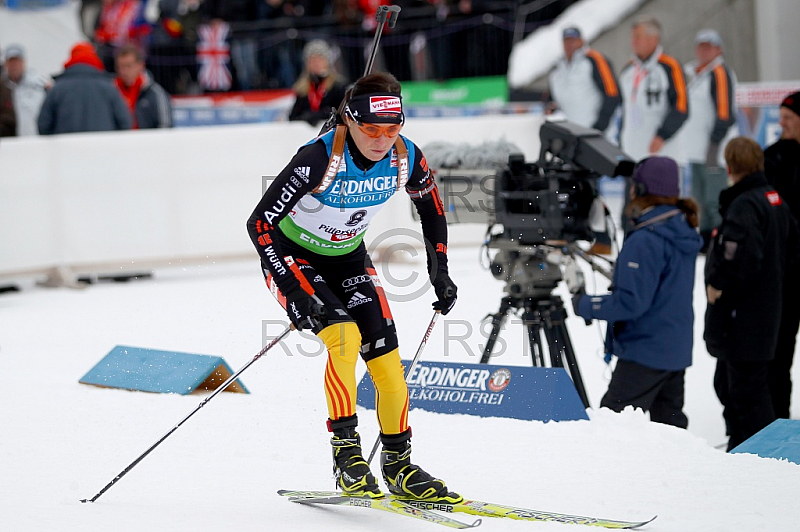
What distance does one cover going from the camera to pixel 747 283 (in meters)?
6.24

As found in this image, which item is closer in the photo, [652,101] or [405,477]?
[405,477]

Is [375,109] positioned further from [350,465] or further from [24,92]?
[24,92]

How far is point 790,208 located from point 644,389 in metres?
1.93

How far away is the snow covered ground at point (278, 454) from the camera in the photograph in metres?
4.38

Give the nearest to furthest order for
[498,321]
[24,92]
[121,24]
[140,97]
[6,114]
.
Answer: [498,321], [140,97], [6,114], [24,92], [121,24]

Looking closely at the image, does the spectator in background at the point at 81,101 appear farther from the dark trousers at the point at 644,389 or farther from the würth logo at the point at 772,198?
the würth logo at the point at 772,198

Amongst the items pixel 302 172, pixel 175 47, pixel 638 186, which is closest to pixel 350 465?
pixel 302 172

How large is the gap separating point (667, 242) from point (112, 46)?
14859mm

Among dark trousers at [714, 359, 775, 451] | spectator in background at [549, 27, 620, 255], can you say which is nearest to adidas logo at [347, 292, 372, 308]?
dark trousers at [714, 359, 775, 451]

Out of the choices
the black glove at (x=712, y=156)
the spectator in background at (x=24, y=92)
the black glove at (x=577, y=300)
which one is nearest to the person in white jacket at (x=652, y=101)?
the black glove at (x=712, y=156)

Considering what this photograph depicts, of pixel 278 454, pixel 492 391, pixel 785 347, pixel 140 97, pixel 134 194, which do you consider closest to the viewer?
pixel 278 454

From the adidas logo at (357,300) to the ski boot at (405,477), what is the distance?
571 mm

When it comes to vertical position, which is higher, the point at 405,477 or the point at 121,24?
the point at 121,24

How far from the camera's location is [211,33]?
18.4 meters
